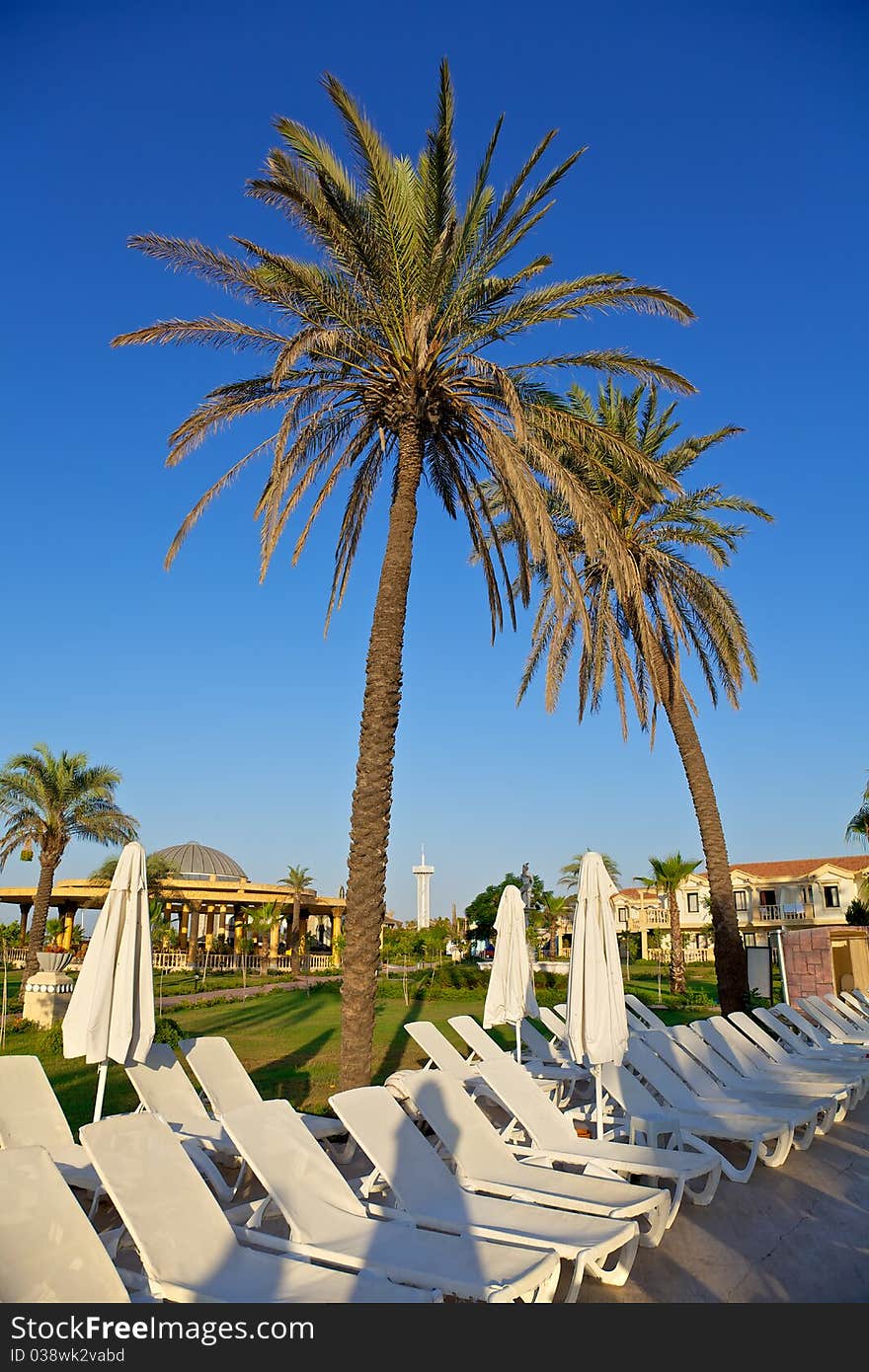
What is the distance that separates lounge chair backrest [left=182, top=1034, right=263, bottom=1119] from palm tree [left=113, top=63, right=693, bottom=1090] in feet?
5.47

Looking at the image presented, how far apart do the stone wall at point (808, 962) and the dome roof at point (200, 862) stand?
39.8 m

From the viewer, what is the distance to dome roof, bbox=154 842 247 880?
5334 cm

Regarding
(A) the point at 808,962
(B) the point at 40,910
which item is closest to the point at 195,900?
(B) the point at 40,910

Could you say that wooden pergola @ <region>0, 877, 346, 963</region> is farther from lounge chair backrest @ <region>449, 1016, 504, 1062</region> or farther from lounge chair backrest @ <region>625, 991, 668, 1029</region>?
lounge chair backrest @ <region>449, 1016, 504, 1062</region>

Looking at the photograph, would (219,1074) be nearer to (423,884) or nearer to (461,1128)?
(461,1128)

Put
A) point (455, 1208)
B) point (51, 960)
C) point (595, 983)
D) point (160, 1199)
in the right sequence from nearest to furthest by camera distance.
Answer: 1. point (160, 1199)
2. point (455, 1208)
3. point (595, 983)
4. point (51, 960)

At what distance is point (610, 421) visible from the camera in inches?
671

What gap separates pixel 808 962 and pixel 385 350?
14.6m

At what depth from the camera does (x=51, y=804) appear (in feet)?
87.1
